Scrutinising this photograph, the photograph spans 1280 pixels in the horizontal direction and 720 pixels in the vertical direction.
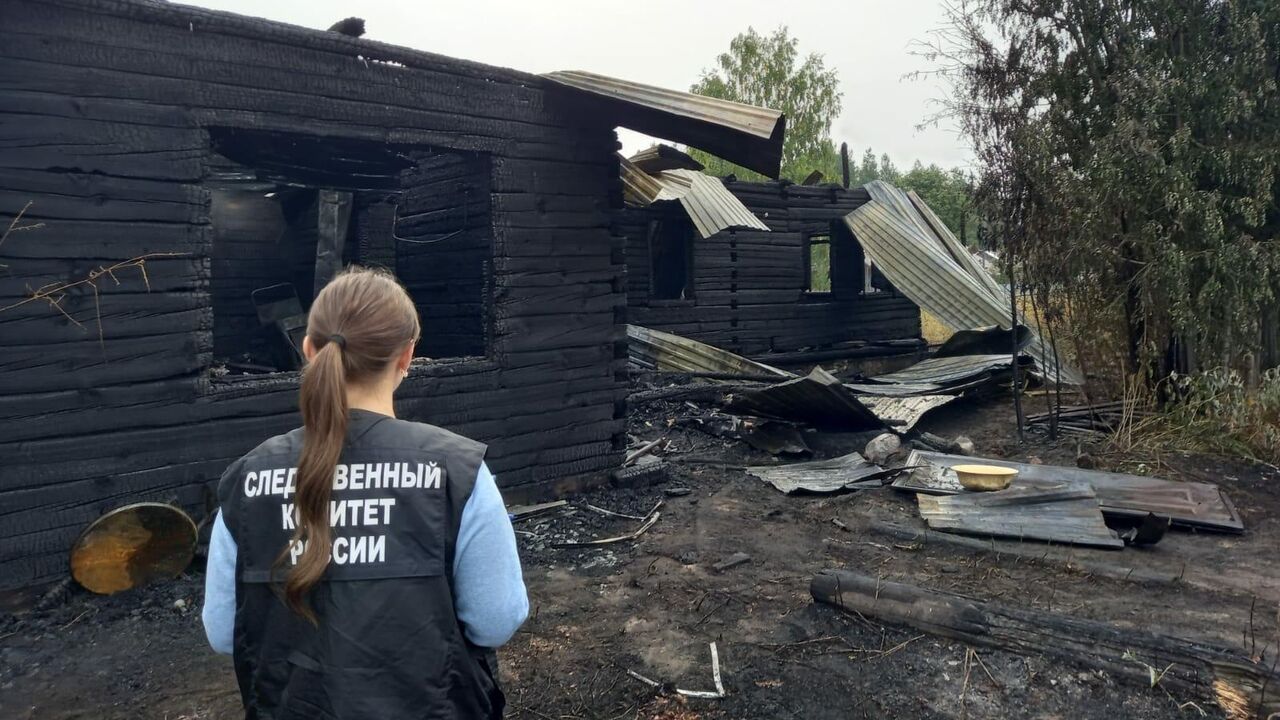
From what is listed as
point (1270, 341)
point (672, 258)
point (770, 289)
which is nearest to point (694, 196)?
point (672, 258)

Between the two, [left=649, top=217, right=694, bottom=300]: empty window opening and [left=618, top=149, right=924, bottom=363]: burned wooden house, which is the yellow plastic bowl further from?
[left=649, top=217, right=694, bottom=300]: empty window opening

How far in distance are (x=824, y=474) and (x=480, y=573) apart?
6.74 m

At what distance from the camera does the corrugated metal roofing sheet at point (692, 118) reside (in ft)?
20.3

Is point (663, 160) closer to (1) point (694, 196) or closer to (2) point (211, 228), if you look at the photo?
(1) point (694, 196)

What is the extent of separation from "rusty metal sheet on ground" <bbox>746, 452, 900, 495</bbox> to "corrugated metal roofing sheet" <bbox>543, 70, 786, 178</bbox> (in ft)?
9.75

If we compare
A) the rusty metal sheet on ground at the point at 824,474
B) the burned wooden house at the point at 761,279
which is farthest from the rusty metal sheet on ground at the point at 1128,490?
the burned wooden house at the point at 761,279

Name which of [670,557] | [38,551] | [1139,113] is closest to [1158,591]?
[670,557]

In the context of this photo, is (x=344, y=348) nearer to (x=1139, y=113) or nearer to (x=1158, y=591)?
(x=1158, y=591)

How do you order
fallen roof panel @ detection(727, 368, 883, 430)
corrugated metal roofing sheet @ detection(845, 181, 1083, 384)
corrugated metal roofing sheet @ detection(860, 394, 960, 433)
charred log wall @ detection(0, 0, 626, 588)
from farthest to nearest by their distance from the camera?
corrugated metal roofing sheet @ detection(845, 181, 1083, 384) < corrugated metal roofing sheet @ detection(860, 394, 960, 433) < fallen roof panel @ detection(727, 368, 883, 430) < charred log wall @ detection(0, 0, 626, 588)

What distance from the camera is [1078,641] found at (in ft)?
12.8

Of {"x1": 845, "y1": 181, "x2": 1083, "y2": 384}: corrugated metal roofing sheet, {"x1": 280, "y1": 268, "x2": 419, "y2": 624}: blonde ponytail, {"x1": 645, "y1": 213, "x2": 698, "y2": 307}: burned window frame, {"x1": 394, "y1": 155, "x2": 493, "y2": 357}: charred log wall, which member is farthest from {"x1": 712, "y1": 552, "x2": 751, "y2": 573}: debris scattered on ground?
{"x1": 645, "y1": 213, "x2": 698, "y2": 307}: burned window frame

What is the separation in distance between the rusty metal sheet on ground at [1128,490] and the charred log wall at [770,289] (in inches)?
259

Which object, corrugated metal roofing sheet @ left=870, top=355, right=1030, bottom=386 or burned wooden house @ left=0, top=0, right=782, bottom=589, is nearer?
burned wooden house @ left=0, top=0, right=782, bottom=589

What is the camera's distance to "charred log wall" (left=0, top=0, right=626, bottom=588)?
448cm
